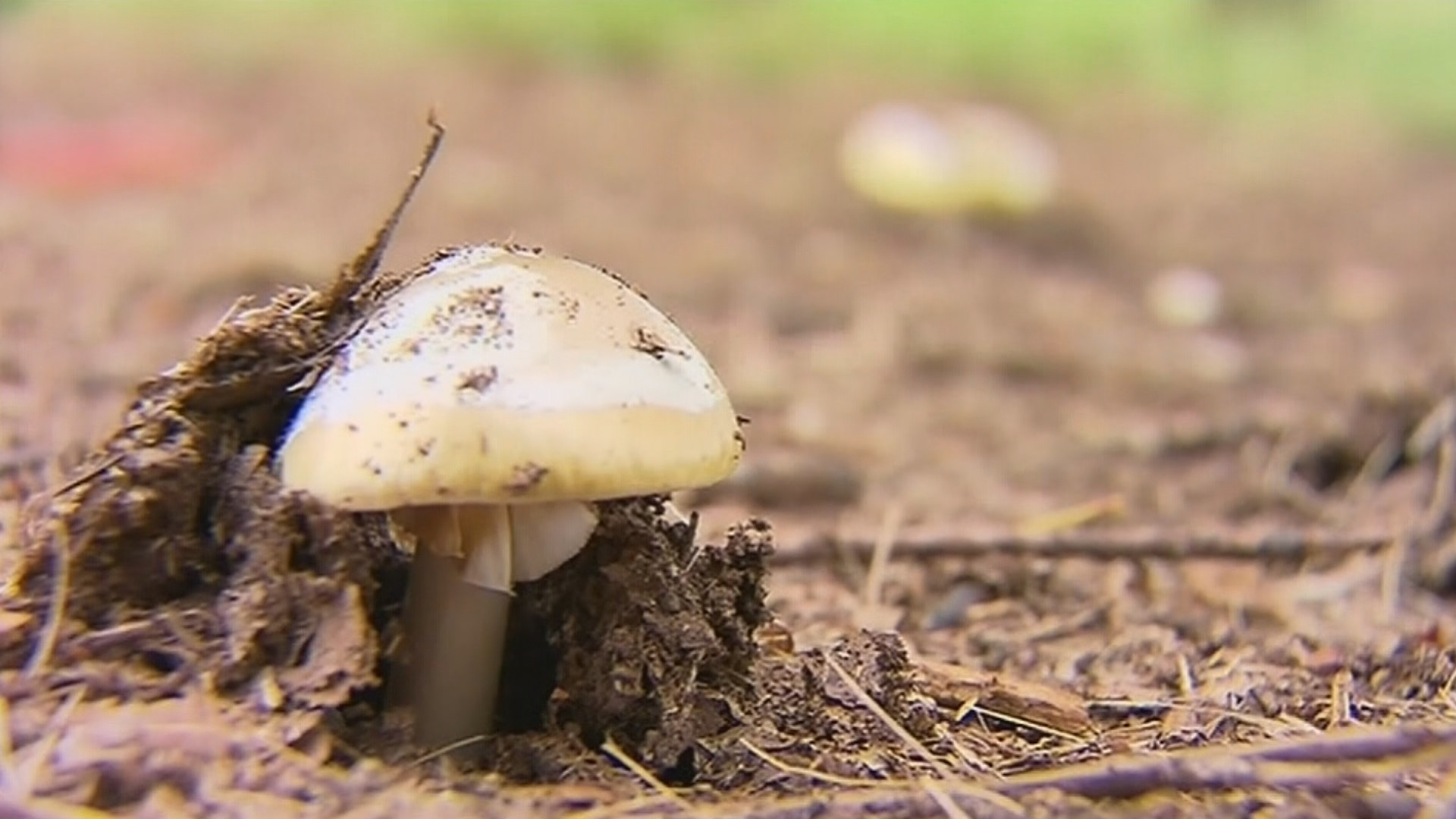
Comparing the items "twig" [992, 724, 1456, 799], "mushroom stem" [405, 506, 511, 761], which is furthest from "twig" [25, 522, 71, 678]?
"twig" [992, 724, 1456, 799]

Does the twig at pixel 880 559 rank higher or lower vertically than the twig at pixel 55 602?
higher

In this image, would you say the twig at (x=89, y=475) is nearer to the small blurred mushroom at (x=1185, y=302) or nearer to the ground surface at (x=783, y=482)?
the ground surface at (x=783, y=482)

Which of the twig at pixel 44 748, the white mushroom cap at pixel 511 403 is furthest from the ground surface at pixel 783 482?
the white mushroom cap at pixel 511 403

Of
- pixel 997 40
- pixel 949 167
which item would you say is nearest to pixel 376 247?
pixel 949 167

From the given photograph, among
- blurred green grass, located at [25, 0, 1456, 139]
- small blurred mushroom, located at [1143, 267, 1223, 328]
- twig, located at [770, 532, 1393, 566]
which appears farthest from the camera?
blurred green grass, located at [25, 0, 1456, 139]

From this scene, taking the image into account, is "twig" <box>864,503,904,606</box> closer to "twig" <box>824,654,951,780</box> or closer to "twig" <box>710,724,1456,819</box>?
"twig" <box>824,654,951,780</box>

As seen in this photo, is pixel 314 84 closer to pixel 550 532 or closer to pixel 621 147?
pixel 621 147
